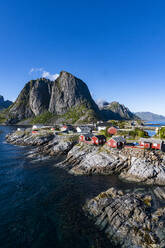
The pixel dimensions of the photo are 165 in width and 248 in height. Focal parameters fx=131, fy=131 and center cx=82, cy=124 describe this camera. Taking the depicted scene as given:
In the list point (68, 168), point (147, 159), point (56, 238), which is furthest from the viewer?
point (68, 168)

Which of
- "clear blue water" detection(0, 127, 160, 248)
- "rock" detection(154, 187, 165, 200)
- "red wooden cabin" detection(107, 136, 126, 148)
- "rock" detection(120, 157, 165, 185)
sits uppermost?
"red wooden cabin" detection(107, 136, 126, 148)

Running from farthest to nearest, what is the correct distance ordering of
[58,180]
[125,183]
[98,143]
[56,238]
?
[98,143] < [58,180] < [125,183] < [56,238]

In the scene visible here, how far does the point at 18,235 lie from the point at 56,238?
574cm

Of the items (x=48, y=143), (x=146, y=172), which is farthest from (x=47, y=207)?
(x=48, y=143)

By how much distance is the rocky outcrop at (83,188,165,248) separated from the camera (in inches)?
698

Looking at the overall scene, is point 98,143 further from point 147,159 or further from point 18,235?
point 18,235

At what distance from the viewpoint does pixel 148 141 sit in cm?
4559

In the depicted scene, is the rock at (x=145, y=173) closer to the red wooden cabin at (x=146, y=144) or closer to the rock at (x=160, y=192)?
the rock at (x=160, y=192)

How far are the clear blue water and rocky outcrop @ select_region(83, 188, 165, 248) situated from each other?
5.41 ft

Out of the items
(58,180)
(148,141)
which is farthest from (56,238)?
(148,141)

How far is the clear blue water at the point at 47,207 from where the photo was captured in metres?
18.7

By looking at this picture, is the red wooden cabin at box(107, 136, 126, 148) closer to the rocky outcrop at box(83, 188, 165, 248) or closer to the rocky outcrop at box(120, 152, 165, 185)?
the rocky outcrop at box(120, 152, 165, 185)

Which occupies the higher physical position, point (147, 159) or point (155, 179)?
point (147, 159)

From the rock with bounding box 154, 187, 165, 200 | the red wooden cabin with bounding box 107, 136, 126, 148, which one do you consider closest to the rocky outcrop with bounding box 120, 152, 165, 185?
the rock with bounding box 154, 187, 165, 200
